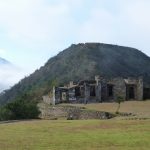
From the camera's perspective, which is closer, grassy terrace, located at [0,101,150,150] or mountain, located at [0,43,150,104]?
grassy terrace, located at [0,101,150,150]

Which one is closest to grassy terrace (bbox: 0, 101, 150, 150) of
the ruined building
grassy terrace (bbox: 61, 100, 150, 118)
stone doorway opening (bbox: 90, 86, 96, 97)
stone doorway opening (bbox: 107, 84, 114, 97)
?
grassy terrace (bbox: 61, 100, 150, 118)

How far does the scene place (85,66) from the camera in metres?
128

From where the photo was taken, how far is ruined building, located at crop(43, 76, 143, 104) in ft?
267

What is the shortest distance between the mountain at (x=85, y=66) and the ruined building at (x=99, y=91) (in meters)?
35.1

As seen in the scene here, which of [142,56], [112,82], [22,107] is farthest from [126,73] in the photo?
[22,107]

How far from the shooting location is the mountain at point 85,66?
12850 centimetres

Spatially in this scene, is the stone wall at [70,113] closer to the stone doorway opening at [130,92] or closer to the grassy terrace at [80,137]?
the stone doorway opening at [130,92]

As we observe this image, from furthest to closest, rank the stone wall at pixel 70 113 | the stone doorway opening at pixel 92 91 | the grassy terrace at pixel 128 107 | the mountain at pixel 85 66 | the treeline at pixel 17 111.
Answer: the mountain at pixel 85 66, the stone doorway opening at pixel 92 91, the grassy terrace at pixel 128 107, the stone wall at pixel 70 113, the treeline at pixel 17 111

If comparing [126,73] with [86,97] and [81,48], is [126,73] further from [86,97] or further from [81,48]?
[86,97]

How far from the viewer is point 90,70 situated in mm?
122812

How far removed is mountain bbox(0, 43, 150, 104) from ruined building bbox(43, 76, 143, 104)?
1383 inches

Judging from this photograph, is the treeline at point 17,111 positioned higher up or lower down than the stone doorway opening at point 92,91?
lower down

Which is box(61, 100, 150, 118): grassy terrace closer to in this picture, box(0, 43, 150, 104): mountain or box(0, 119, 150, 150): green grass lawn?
box(0, 119, 150, 150): green grass lawn

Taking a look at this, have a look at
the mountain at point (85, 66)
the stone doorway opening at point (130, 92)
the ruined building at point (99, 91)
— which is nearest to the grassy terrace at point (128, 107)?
the ruined building at point (99, 91)
